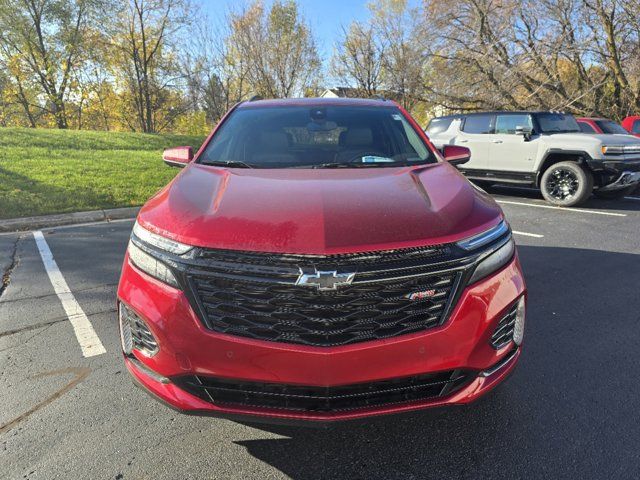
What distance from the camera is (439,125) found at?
10.3 m

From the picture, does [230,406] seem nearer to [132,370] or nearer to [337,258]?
[132,370]

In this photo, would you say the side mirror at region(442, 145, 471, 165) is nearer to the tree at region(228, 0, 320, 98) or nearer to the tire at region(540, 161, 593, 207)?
the tire at region(540, 161, 593, 207)

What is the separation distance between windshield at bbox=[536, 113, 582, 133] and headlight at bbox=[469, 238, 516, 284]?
7.70m

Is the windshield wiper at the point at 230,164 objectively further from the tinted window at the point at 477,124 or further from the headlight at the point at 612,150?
the tinted window at the point at 477,124

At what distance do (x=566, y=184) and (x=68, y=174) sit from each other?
10.4m

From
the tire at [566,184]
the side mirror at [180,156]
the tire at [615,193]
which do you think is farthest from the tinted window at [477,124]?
the side mirror at [180,156]

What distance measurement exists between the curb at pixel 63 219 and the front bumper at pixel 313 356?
5.89 metres

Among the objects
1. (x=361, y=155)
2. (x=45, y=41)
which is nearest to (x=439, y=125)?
(x=361, y=155)

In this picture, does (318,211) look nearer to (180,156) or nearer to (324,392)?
(324,392)

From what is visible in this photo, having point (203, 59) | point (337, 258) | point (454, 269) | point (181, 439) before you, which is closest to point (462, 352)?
point (454, 269)

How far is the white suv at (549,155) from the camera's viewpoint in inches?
293

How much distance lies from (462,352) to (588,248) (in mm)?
4547

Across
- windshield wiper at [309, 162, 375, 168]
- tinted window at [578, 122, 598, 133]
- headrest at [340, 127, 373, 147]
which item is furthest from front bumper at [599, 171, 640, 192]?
windshield wiper at [309, 162, 375, 168]

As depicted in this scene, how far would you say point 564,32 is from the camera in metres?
15.1
